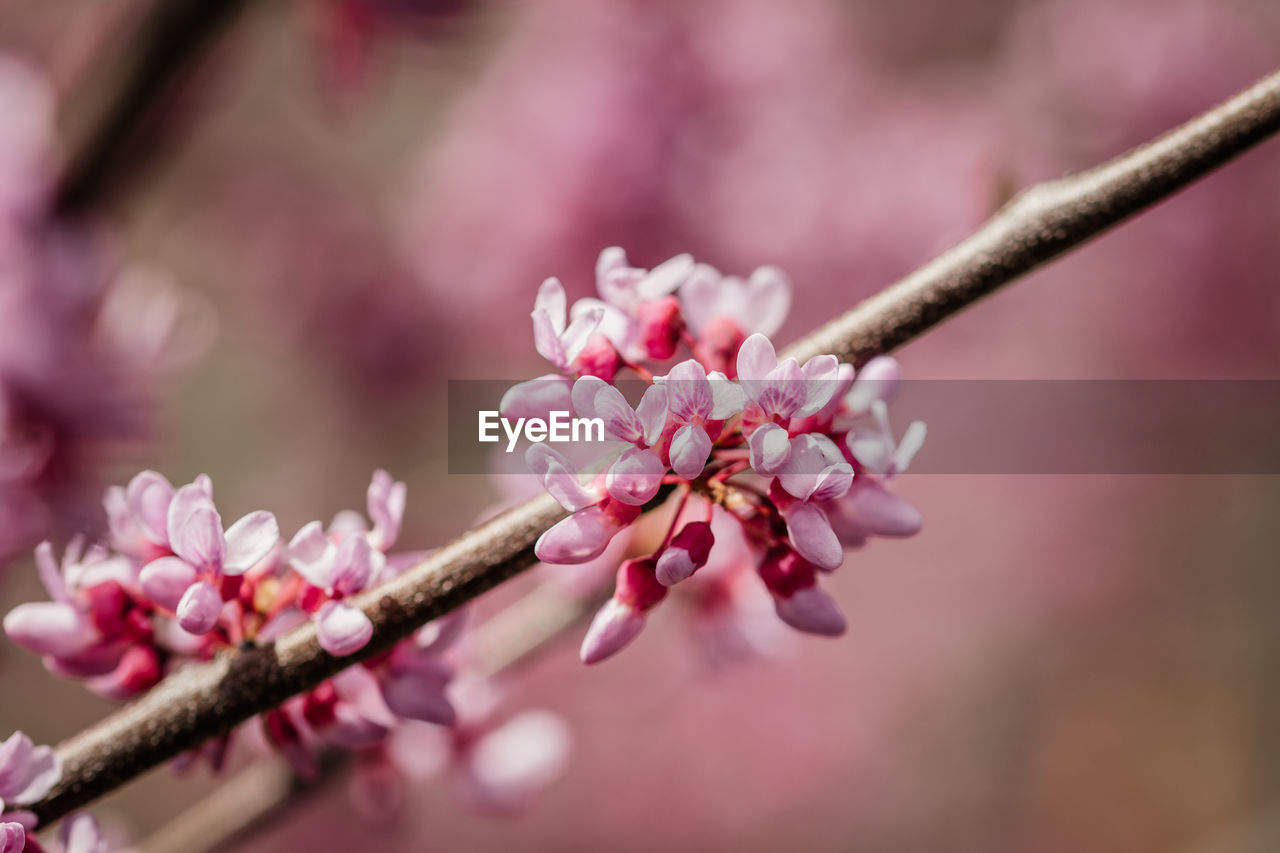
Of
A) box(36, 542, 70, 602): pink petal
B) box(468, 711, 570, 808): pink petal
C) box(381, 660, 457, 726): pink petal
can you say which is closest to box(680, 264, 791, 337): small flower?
box(381, 660, 457, 726): pink petal

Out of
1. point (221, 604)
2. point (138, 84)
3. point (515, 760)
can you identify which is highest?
point (138, 84)

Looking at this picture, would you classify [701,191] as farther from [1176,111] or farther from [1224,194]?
[1224,194]

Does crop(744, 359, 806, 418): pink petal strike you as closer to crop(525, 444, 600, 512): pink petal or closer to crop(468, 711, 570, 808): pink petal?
crop(525, 444, 600, 512): pink petal

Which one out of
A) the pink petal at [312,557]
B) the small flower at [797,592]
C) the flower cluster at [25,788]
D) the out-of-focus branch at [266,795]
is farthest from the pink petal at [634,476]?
the out-of-focus branch at [266,795]

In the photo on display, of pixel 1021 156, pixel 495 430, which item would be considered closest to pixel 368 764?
pixel 495 430

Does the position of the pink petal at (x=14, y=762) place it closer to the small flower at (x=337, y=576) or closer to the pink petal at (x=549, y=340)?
the small flower at (x=337, y=576)

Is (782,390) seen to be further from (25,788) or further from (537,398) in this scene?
(25,788)

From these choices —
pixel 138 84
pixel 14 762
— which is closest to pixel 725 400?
pixel 14 762
